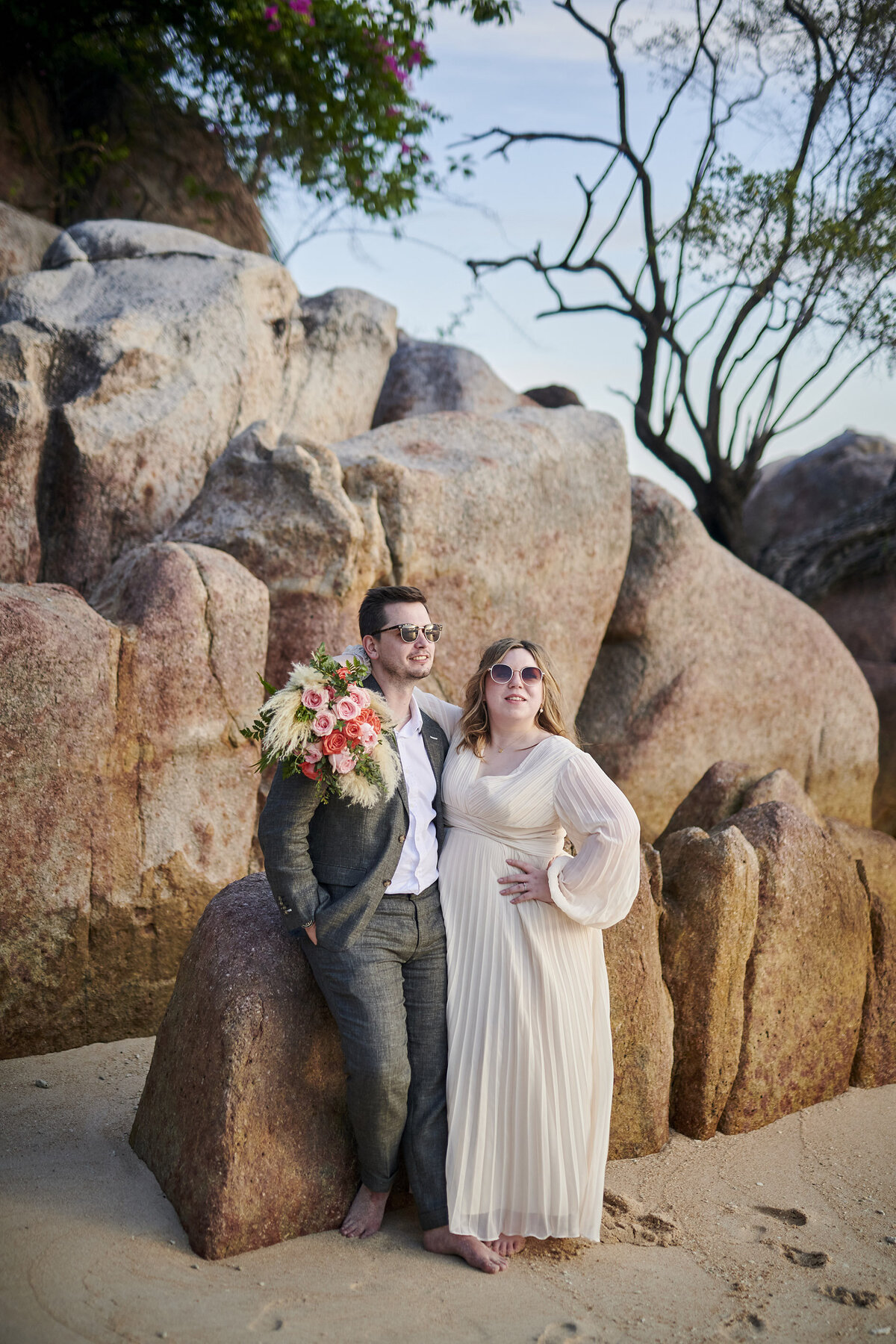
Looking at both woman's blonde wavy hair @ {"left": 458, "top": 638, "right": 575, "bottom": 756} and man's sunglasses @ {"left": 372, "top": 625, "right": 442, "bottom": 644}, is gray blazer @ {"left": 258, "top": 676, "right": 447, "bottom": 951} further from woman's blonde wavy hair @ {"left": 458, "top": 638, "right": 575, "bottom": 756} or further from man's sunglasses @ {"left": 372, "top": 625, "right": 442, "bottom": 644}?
man's sunglasses @ {"left": 372, "top": 625, "right": 442, "bottom": 644}

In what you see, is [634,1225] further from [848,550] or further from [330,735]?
[848,550]

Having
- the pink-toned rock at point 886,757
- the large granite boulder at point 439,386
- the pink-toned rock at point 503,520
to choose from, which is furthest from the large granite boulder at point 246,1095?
the pink-toned rock at point 886,757

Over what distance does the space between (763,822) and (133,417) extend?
15.3 ft

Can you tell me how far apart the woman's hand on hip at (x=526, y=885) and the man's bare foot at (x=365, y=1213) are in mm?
1109

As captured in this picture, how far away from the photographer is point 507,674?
4035 millimetres

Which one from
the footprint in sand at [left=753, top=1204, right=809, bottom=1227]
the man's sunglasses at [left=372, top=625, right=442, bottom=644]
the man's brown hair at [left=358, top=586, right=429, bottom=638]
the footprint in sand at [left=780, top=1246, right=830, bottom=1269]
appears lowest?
the footprint in sand at [left=780, top=1246, right=830, bottom=1269]

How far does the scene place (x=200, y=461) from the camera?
24.2ft

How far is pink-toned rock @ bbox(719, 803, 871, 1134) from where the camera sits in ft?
15.6

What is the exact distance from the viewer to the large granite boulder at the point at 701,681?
8219 mm

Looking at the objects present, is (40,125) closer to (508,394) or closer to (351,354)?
(351,354)

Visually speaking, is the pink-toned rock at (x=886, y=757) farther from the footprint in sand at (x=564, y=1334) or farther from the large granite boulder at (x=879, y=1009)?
the footprint in sand at (x=564, y=1334)

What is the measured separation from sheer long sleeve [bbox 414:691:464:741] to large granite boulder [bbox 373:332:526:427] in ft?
17.4

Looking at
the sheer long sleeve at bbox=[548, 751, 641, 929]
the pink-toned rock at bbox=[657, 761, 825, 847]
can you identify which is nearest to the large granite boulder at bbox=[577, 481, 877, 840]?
the pink-toned rock at bbox=[657, 761, 825, 847]

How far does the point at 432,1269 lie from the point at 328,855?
138cm
